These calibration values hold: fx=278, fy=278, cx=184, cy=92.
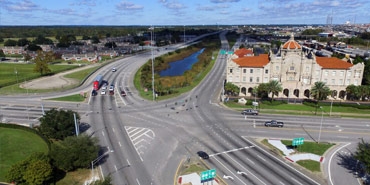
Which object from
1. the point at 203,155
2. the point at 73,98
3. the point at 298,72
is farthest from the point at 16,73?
the point at 298,72

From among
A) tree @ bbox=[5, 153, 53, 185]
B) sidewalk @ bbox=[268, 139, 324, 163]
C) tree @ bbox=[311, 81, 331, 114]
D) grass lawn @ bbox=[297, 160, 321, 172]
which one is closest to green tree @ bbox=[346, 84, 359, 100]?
tree @ bbox=[311, 81, 331, 114]

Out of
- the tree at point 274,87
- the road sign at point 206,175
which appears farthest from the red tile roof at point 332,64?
the road sign at point 206,175

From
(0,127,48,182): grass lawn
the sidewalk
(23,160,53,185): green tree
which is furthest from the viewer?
the sidewalk

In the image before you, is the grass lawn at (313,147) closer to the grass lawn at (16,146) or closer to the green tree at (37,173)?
the green tree at (37,173)

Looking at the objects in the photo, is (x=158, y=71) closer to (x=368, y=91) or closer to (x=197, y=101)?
(x=197, y=101)

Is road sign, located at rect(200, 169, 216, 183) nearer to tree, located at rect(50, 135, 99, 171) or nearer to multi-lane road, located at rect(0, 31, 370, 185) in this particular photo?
multi-lane road, located at rect(0, 31, 370, 185)

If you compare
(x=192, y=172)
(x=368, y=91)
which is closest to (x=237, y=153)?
(x=192, y=172)

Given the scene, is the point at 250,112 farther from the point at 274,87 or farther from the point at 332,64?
the point at 332,64
